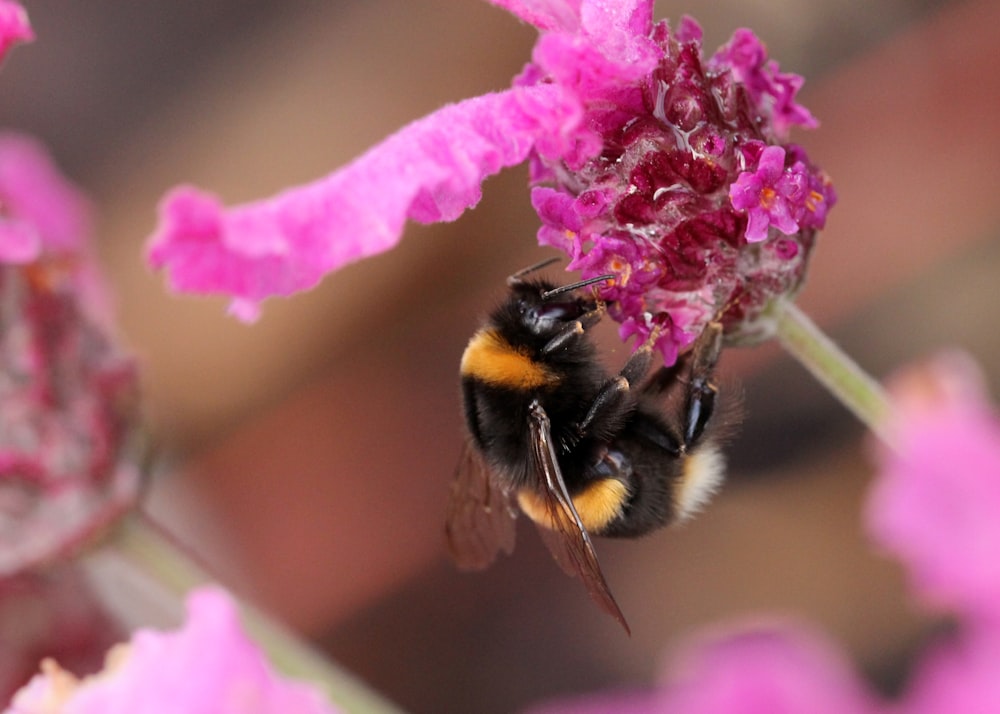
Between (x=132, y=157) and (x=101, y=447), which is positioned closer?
(x=101, y=447)

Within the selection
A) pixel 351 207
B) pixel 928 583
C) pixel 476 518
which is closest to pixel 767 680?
pixel 928 583

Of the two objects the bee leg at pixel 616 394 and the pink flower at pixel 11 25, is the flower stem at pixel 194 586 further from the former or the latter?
the pink flower at pixel 11 25

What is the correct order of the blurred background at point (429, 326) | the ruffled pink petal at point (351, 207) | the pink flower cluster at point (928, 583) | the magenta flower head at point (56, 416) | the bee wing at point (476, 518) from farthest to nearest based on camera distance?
the blurred background at point (429, 326) < the pink flower cluster at point (928, 583) < the magenta flower head at point (56, 416) < the bee wing at point (476, 518) < the ruffled pink petal at point (351, 207)

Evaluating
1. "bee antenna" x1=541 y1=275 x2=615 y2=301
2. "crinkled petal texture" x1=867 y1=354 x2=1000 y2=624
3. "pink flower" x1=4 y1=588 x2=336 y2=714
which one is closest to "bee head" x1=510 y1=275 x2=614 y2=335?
"bee antenna" x1=541 y1=275 x2=615 y2=301

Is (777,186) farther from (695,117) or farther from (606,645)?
(606,645)

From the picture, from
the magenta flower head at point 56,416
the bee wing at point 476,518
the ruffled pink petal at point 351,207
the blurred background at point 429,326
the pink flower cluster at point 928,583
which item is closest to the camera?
the ruffled pink petal at point 351,207

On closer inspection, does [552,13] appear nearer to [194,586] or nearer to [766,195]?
[766,195]

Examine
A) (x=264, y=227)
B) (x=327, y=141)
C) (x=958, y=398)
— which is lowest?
(x=958, y=398)

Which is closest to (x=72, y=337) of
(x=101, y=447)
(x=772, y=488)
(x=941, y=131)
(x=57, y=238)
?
(x=101, y=447)

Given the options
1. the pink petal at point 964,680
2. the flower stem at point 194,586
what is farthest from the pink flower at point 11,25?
the pink petal at point 964,680
